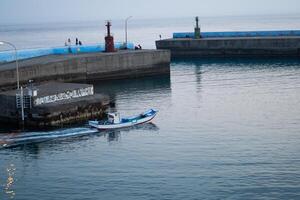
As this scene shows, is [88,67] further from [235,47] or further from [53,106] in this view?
[235,47]

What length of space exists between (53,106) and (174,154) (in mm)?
16257

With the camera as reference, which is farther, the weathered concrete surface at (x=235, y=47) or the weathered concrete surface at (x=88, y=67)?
the weathered concrete surface at (x=235, y=47)

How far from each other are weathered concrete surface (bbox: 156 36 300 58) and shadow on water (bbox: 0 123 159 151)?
65.3 metres

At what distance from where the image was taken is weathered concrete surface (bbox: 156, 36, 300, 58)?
11054 centimetres

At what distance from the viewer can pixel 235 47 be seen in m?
115

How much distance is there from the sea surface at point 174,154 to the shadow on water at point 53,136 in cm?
9

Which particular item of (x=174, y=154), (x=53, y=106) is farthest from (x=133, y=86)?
(x=174, y=154)

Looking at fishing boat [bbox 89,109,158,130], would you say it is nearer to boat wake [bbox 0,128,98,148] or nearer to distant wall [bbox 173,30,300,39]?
boat wake [bbox 0,128,98,148]

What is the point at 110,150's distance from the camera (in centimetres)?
4497

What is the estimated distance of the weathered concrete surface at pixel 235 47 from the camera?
363 ft

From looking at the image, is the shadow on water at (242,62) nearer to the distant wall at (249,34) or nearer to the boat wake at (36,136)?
the distant wall at (249,34)

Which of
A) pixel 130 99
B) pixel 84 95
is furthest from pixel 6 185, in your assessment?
pixel 130 99

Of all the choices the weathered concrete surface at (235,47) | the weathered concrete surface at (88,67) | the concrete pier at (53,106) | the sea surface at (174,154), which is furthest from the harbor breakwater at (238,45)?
the concrete pier at (53,106)

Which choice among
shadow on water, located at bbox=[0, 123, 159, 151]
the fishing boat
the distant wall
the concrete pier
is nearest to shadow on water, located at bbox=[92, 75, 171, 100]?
the concrete pier
